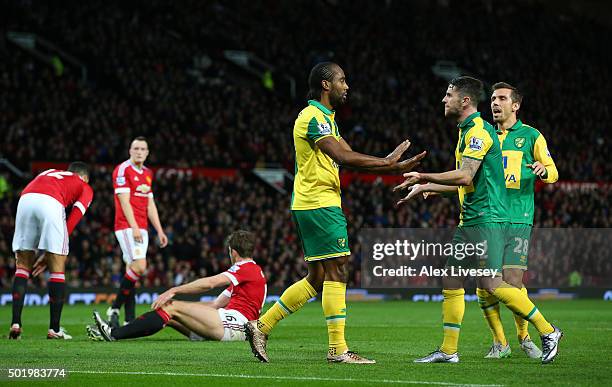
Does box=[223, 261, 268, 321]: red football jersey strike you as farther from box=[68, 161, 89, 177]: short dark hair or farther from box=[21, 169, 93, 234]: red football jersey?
box=[68, 161, 89, 177]: short dark hair

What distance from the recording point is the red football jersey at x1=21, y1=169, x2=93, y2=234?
41.2 feet

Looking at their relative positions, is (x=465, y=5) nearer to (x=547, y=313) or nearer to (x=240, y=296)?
(x=547, y=313)

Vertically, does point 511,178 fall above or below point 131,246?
above

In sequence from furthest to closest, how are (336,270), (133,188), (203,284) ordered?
1. (133,188)
2. (203,284)
3. (336,270)

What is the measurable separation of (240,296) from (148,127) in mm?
19300

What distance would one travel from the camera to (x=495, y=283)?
898 centimetres

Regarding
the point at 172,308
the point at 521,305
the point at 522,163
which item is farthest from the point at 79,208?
the point at 521,305

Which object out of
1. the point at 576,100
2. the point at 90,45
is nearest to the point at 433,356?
the point at 90,45

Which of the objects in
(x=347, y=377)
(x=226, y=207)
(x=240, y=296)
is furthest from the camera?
(x=226, y=207)

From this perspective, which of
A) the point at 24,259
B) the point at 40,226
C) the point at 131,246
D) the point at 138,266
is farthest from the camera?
the point at 131,246

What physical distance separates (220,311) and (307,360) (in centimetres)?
255

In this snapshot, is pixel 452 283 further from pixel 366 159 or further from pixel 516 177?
pixel 516 177

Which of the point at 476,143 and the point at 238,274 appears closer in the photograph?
the point at 476,143

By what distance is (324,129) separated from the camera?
873cm
